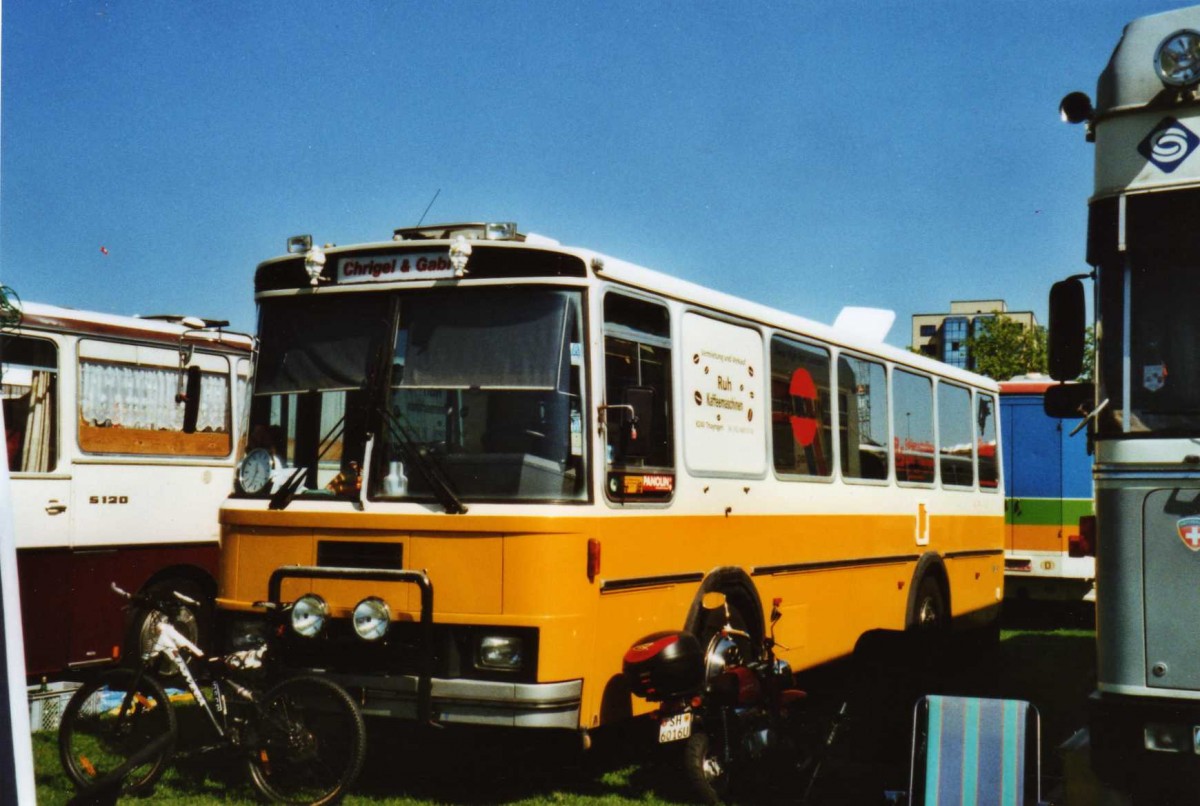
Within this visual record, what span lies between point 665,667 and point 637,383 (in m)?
1.61

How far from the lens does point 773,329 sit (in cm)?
895

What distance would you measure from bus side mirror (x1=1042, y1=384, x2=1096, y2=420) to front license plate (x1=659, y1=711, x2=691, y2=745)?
2501 millimetres

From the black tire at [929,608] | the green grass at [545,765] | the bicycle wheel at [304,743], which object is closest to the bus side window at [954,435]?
the black tire at [929,608]

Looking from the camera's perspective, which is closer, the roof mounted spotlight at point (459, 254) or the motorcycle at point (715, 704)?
the motorcycle at point (715, 704)

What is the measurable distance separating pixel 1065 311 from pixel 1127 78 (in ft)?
3.71

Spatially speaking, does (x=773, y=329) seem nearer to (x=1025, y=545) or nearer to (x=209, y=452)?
(x=209, y=452)

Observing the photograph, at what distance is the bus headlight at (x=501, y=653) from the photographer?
6.30 m

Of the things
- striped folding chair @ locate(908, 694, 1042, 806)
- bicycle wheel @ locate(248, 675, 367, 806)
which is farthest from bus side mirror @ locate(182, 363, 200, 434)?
striped folding chair @ locate(908, 694, 1042, 806)

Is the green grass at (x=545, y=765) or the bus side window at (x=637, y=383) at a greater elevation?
the bus side window at (x=637, y=383)

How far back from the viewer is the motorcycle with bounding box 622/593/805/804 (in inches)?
261

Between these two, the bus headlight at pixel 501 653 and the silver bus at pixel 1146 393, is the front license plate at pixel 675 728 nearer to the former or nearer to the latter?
the bus headlight at pixel 501 653

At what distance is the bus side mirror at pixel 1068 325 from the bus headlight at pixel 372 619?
3.52 m

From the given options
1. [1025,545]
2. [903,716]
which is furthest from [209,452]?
[1025,545]

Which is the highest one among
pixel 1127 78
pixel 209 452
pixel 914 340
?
pixel 914 340
